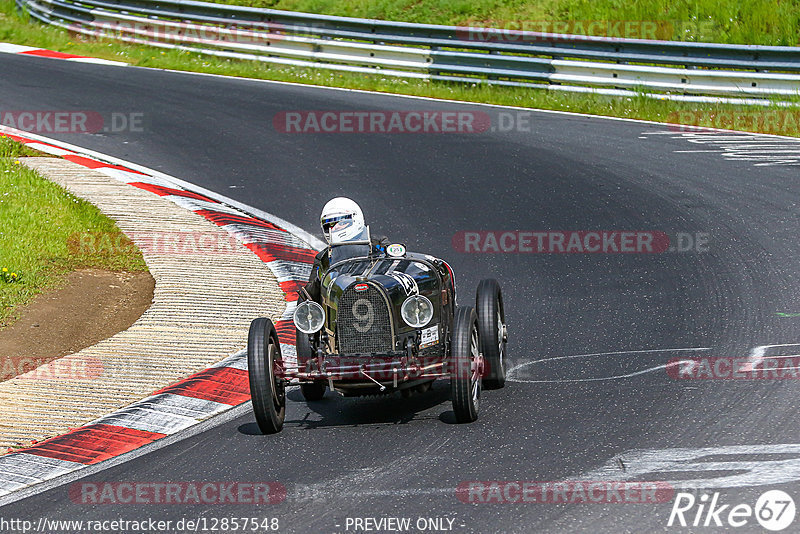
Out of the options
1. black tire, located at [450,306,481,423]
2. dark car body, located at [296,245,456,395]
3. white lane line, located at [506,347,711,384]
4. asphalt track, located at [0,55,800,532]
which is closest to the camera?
asphalt track, located at [0,55,800,532]

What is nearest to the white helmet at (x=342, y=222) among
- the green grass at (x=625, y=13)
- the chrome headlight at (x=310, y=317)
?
the chrome headlight at (x=310, y=317)

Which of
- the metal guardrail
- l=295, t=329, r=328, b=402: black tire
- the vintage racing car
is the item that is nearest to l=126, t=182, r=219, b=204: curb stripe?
l=295, t=329, r=328, b=402: black tire

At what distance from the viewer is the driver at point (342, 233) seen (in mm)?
7609

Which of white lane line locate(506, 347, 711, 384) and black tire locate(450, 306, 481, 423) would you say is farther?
white lane line locate(506, 347, 711, 384)

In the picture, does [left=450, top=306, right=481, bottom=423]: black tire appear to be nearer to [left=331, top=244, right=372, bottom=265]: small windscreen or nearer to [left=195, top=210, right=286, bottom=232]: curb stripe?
[left=331, top=244, right=372, bottom=265]: small windscreen

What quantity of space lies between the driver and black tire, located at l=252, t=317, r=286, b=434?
0.85 meters

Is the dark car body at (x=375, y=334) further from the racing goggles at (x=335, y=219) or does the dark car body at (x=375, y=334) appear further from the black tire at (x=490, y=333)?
the racing goggles at (x=335, y=219)

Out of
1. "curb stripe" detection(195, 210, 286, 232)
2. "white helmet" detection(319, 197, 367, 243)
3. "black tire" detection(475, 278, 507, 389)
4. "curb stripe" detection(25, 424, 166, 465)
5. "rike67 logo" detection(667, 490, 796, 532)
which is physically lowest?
"curb stripe" detection(25, 424, 166, 465)

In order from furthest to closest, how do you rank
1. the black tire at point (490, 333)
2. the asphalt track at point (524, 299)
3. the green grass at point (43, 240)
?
1. the green grass at point (43, 240)
2. the black tire at point (490, 333)
3. the asphalt track at point (524, 299)

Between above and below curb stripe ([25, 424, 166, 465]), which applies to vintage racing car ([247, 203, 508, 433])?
above

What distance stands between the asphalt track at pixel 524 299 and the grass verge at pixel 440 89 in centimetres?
77

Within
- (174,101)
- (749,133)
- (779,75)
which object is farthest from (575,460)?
(174,101)

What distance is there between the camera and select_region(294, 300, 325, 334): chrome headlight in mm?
7086

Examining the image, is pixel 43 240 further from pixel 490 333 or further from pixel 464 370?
pixel 464 370
